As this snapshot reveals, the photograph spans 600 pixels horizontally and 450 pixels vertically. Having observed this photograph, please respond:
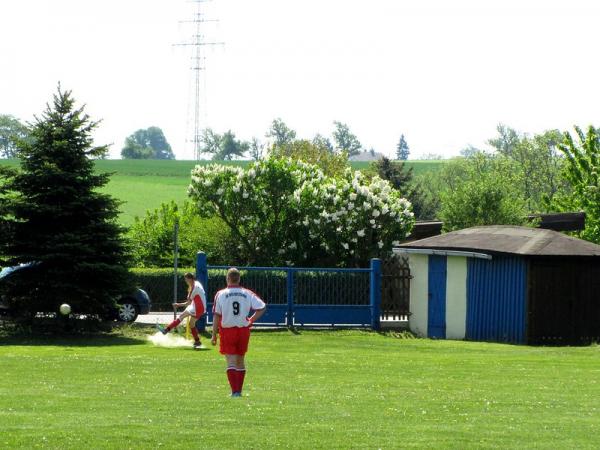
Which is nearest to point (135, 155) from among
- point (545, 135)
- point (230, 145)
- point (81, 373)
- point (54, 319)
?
point (230, 145)

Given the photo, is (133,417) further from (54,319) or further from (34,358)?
(54,319)

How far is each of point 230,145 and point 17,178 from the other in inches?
5078

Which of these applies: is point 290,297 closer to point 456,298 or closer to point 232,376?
point 456,298

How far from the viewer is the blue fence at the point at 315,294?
3134 centimetres

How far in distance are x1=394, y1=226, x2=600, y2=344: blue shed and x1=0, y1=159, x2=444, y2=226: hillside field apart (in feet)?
172

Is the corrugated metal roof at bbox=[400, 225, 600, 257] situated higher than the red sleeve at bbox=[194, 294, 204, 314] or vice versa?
the corrugated metal roof at bbox=[400, 225, 600, 257]

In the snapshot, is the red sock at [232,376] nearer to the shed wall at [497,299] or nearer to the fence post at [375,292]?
the shed wall at [497,299]

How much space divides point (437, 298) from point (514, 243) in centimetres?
287

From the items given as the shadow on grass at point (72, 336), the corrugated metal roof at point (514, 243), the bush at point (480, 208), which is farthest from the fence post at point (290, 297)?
the bush at point (480, 208)

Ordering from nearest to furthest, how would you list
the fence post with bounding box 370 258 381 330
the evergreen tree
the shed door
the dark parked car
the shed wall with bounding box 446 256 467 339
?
1. the shed wall with bounding box 446 256 467 339
2. the shed door
3. the fence post with bounding box 370 258 381 330
4. the dark parked car
5. the evergreen tree

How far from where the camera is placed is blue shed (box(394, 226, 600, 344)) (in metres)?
28.4

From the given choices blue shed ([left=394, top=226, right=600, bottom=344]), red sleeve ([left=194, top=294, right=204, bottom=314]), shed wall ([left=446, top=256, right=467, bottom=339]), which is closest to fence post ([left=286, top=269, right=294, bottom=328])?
blue shed ([left=394, top=226, right=600, bottom=344])

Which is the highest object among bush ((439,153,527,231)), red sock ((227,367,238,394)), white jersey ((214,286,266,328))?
bush ((439,153,527,231))

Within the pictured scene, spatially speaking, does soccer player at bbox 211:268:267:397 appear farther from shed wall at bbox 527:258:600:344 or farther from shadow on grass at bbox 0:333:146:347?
shed wall at bbox 527:258:600:344
